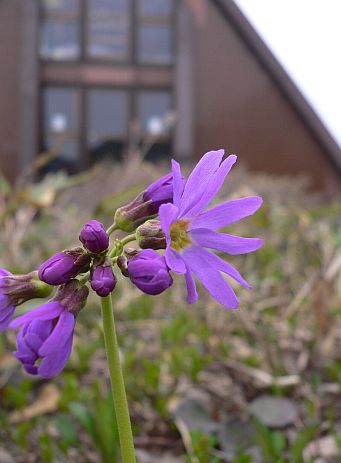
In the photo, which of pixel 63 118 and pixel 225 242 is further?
pixel 63 118

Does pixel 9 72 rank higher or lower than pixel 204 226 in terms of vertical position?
lower

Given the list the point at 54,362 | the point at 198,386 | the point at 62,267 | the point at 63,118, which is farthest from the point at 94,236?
the point at 63,118

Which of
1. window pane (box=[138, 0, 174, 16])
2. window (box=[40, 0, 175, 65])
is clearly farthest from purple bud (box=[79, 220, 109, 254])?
window pane (box=[138, 0, 174, 16])

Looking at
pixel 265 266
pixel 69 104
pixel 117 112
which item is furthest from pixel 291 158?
pixel 265 266

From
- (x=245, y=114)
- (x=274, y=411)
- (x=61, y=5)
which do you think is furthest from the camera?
(x=245, y=114)

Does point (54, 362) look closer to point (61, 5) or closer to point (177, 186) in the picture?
point (177, 186)

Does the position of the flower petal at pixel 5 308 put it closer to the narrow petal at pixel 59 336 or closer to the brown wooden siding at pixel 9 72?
the narrow petal at pixel 59 336
